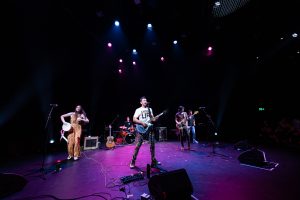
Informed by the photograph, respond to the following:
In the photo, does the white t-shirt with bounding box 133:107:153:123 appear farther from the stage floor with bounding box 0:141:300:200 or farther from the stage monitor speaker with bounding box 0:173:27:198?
the stage monitor speaker with bounding box 0:173:27:198

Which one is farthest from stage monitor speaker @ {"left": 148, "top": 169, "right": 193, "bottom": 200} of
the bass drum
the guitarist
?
the bass drum

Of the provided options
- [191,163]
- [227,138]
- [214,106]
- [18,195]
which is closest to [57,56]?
[18,195]

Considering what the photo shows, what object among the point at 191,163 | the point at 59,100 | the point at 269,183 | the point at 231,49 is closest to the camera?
the point at 269,183

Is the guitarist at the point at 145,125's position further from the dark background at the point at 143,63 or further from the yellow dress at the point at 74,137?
the dark background at the point at 143,63

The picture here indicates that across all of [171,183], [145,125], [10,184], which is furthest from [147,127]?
[10,184]

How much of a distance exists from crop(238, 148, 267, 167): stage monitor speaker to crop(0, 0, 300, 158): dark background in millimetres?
4528

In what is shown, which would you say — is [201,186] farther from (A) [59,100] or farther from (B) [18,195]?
(A) [59,100]

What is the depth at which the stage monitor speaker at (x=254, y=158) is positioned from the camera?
5403 millimetres

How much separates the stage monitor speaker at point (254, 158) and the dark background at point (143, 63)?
4.53 m

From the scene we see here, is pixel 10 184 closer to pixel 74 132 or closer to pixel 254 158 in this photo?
pixel 74 132

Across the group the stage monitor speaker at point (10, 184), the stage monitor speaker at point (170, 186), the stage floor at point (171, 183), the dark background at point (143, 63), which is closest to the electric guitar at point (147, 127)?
the stage floor at point (171, 183)

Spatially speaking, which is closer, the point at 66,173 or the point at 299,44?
the point at 66,173

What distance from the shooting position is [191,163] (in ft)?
19.3

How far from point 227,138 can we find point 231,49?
6.66 meters
